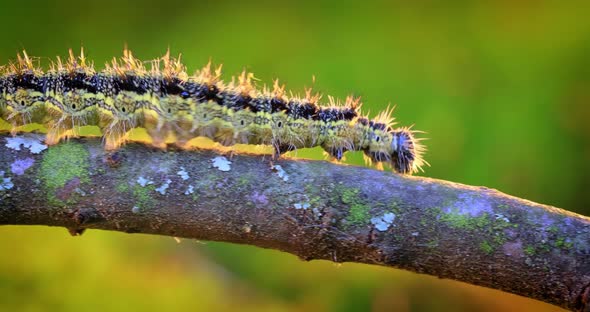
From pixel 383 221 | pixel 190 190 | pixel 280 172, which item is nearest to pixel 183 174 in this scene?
pixel 190 190

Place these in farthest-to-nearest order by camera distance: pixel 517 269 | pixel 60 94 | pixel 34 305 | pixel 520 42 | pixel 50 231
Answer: pixel 520 42 < pixel 50 231 < pixel 34 305 < pixel 60 94 < pixel 517 269

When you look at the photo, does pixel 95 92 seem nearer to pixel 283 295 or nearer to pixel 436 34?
pixel 283 295

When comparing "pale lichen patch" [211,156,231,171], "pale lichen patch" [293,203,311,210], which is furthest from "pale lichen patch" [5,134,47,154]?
"pale lichen patch" [293,203,311,210]

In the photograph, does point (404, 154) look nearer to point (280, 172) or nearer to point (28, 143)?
point (280, 172)

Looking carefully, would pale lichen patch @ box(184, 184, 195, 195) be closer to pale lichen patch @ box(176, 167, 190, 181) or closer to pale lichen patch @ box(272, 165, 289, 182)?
pale lichen patch @ box(176, 167, 190, 181)

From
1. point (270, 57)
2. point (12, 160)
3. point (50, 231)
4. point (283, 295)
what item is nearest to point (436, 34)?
point (270, 57)
